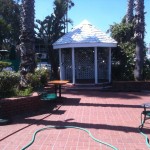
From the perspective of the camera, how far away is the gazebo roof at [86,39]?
54.1ft

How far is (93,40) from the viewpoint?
54.6ft

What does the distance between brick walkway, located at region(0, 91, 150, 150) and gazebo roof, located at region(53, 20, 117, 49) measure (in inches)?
239

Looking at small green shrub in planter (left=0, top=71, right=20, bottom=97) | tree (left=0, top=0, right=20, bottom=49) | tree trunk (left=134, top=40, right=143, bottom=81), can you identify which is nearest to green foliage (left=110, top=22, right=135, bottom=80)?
tree trunk (left=134, top=40, right=143, bottom=81)

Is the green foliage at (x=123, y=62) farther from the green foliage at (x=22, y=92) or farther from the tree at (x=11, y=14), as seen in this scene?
the tree at (x=11, y=14)

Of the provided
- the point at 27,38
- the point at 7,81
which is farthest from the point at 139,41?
the point at 7,81

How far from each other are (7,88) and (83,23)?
10631mm

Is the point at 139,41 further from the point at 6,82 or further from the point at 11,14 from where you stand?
the point at 11,14

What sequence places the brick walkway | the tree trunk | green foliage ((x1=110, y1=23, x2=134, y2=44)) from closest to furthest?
the brick walkway → the tree trunk → green foliage ((x1=110, y1=23, x2=134, y2=44))

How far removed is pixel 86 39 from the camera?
16.8m

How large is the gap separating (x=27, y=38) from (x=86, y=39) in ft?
17.0

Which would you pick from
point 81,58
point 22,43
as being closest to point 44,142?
point 22,43

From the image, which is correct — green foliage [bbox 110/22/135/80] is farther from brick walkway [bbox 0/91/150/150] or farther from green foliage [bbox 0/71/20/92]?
green foliage [bbox 0/71/20/92]

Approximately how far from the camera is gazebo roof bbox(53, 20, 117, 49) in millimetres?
16500

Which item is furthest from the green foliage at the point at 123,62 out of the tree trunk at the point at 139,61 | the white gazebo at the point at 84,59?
the tree trunk at the point at 139,61
